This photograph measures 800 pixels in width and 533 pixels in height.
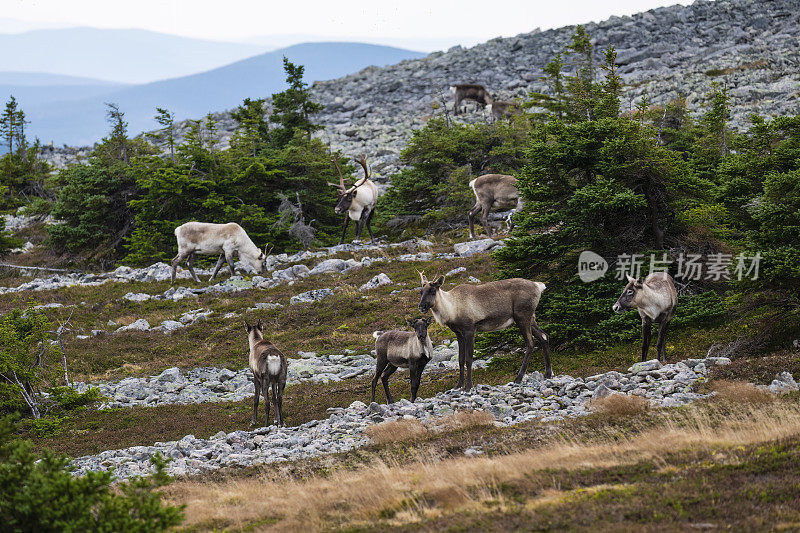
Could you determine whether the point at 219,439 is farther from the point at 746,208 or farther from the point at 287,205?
the point at 287,205

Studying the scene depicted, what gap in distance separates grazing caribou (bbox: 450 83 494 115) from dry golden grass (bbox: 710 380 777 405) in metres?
49.7

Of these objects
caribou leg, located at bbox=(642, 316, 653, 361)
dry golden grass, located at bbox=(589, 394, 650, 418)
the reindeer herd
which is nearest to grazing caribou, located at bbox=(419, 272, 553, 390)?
the reindeer herd

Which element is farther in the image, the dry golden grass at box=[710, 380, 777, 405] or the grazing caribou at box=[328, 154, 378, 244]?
the grazing caribou at box=[328, 154, 378, 244]

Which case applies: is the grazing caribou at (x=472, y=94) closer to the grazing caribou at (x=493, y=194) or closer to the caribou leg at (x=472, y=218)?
the caribou leg at (x=472, y=218)

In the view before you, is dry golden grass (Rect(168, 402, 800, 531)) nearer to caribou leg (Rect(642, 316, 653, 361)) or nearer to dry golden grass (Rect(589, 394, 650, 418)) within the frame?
dry golden grass (Rect(589, 394, 650, 418))

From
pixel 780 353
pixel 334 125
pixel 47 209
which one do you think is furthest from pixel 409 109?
pixel 780 353

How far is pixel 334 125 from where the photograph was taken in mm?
69750

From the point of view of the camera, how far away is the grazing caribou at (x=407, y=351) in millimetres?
14648

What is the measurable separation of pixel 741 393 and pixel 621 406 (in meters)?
1.87

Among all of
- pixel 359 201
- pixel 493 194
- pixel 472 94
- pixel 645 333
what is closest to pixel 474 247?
pixel 493 194

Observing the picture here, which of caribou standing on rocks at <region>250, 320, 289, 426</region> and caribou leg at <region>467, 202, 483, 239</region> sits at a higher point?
caribou leg at <region>467, 202, 483, 239</region>

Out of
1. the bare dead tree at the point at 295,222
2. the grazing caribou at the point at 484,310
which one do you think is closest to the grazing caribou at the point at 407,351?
the grazing caribou at the point at 484,310

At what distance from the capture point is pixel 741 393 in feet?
36.9

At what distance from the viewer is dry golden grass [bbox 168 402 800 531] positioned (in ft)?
26.7
